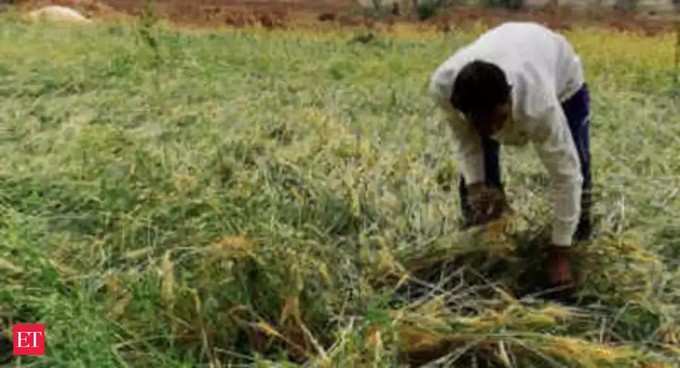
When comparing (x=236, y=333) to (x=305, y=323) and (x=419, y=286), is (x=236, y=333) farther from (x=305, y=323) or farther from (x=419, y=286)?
(x=419, y=286)

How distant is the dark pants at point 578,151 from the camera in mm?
3264

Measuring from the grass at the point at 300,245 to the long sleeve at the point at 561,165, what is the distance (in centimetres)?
27

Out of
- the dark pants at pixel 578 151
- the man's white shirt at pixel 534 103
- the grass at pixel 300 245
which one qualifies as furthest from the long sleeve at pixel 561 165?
the dark pants at pixel 578 151

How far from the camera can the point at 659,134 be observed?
521 centimetres

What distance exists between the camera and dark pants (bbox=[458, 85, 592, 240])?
3.26m

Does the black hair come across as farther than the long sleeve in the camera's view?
No

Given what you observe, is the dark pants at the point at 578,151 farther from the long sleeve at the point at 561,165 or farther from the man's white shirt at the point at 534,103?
the long sleeve at the point at 561,165

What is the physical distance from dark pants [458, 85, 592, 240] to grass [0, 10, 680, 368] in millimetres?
73

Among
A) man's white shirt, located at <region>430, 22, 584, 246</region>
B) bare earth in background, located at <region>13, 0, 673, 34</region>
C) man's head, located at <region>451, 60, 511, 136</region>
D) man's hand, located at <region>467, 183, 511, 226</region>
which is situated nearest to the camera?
man's head, located at <region>451, 60, 511, 136</region>

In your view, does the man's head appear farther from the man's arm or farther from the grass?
the grass

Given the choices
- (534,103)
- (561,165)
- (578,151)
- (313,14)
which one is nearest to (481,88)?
(534,103)

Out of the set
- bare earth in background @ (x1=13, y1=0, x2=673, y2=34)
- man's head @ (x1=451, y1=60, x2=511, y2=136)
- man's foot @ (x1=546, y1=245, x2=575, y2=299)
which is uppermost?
bare earth in background @ (x1=13, y1=0, x2=673, y2=34)

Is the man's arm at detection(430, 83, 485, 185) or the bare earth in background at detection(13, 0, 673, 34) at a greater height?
the bare earth in background at detection(13, 0, 673, 34)

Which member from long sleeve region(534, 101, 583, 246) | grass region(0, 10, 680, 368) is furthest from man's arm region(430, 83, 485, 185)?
long sleeve region(534, 101, 583, 246)
